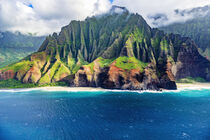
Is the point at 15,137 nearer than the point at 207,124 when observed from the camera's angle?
Yes

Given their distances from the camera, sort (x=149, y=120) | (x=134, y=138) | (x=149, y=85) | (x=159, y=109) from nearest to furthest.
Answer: (x=134, y=138), (x=149, y=120), (x=159, y=109), (x=149, y=85)

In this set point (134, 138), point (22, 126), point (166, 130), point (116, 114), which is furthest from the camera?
point (116, 114)

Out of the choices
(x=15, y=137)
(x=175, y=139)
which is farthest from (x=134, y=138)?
(x=15, y=137)

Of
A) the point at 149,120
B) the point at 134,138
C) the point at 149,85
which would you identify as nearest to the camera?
the point at 134,138

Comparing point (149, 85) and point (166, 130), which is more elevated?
point (149, 85)

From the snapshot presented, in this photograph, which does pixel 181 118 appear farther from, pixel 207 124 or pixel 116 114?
pixel 116 114

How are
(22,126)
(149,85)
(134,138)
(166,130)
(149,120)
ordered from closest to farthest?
1. (134,138)
2. (166,130)
3. (22,126)
4. (149,120)
5. (149,85)

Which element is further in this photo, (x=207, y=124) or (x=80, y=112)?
(x=80, y=112)

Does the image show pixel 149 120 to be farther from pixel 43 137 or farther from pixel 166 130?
pixel 43 137

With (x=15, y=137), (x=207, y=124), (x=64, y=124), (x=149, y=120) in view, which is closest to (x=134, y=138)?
(x=149, y=120)
